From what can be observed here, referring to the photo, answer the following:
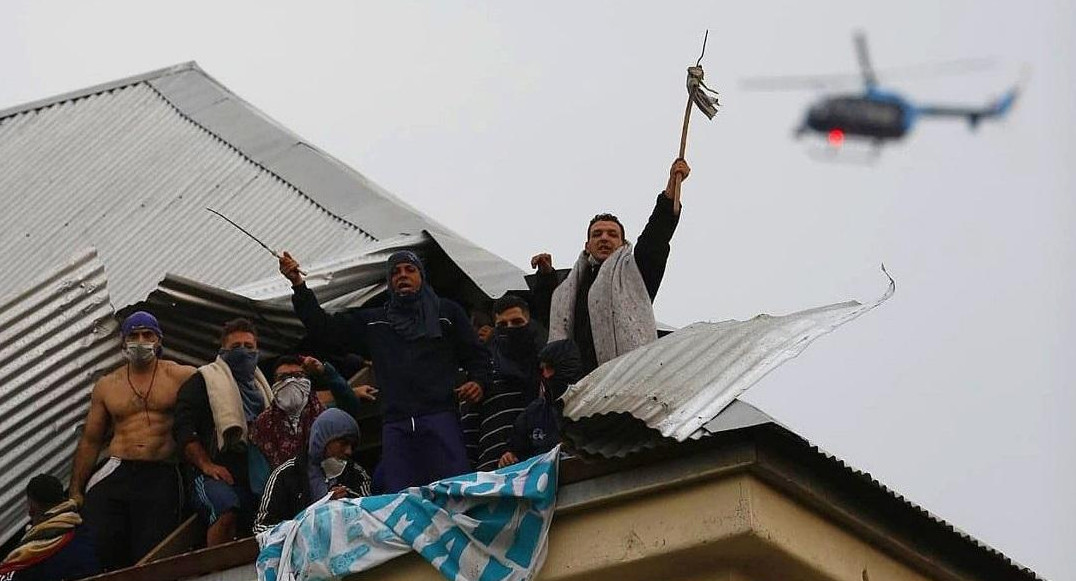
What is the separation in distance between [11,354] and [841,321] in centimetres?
488

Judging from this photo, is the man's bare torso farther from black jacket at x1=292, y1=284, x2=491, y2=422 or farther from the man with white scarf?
the man with white scarf

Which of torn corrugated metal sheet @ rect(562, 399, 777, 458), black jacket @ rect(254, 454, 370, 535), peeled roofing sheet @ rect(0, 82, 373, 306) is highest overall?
peeled roofing sheet @ rect(0, 82, 373, 306)

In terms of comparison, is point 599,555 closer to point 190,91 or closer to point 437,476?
point 437,476

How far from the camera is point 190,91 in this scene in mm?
19578

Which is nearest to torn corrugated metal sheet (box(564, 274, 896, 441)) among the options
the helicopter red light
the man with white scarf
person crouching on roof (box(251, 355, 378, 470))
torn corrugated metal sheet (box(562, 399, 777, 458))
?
torn corrugated metal sheet (box(562, 399, 777, 458))

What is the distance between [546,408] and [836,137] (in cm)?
1643

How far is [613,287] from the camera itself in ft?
35.2

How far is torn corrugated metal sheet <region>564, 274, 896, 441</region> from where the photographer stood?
30.0 feet

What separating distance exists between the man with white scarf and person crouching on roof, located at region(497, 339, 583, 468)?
21 cm

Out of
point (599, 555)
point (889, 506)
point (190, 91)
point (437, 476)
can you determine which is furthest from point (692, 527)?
point (190, 91)

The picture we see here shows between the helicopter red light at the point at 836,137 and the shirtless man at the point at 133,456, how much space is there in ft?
43.4

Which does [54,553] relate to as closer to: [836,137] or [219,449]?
[219,449]

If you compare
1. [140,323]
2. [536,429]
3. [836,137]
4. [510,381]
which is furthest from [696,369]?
[836,137]

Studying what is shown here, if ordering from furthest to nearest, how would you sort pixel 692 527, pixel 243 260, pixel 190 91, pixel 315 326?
pixel 190 91, pixel 243 260, pixel 315 326, pixel 692 527
